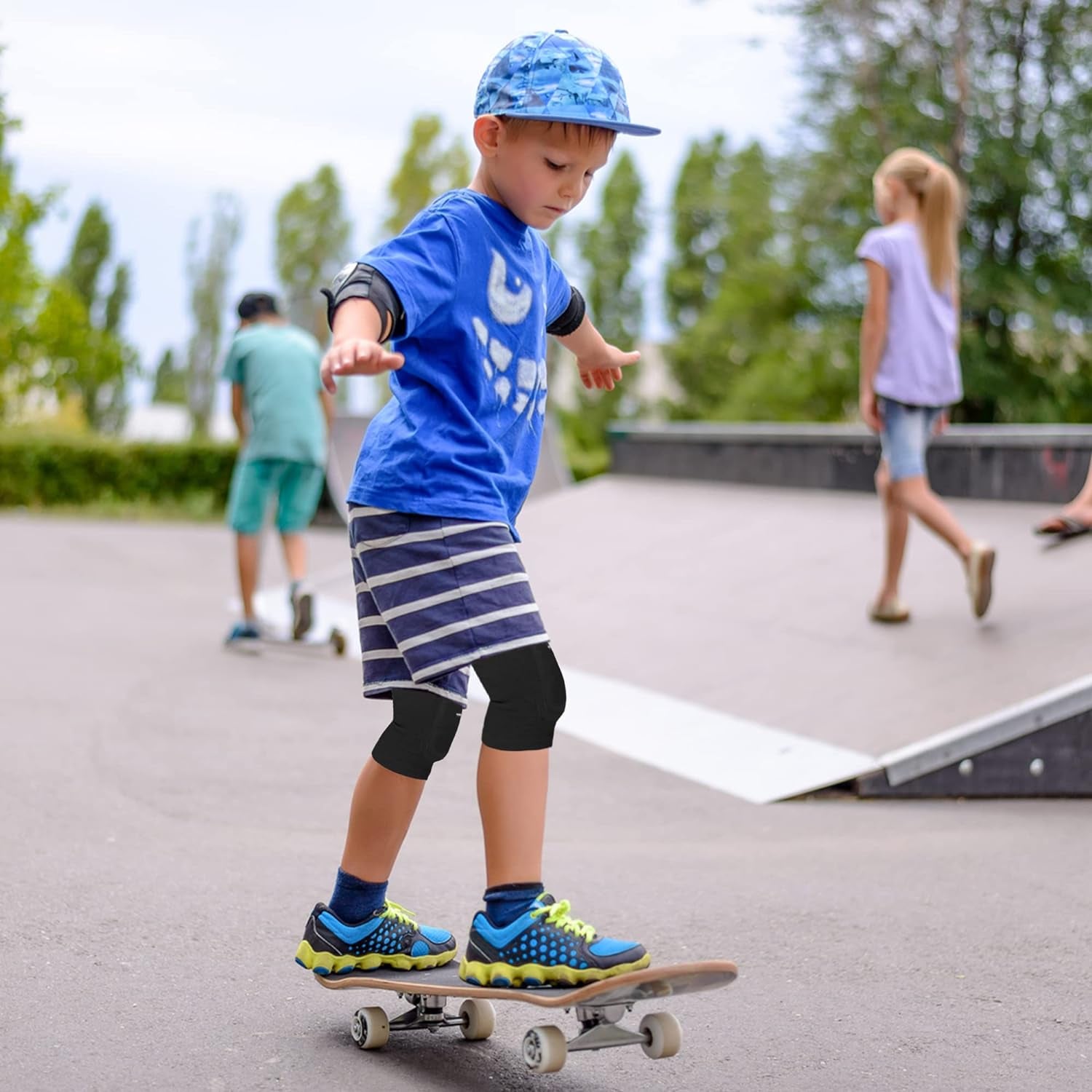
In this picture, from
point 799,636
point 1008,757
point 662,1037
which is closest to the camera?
point 662,1037

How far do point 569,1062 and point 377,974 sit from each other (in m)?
0.39

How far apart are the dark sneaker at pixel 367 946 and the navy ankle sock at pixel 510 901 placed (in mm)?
261

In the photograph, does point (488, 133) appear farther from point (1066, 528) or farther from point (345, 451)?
point (345, 451)

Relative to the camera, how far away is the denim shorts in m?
6.81

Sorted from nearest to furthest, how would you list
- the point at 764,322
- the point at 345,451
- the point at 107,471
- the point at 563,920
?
the point at 563,920 < the point at 345,451 < the point at 107,471 < the point at 764,322

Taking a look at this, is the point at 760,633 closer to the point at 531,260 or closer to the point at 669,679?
the point at 669,679

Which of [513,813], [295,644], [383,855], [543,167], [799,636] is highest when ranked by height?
[543,167]

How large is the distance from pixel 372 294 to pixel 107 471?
24.3 meters

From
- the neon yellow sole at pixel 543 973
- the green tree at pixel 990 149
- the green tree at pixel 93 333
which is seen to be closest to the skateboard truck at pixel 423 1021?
the neon yellow sole at pixel 543 973

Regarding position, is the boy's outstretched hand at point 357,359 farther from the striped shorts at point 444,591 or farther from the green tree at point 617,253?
the green tree at point 617,253

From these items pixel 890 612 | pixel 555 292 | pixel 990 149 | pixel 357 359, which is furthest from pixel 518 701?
pixel 990 149

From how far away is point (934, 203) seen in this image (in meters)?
7.14

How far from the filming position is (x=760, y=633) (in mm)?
7215

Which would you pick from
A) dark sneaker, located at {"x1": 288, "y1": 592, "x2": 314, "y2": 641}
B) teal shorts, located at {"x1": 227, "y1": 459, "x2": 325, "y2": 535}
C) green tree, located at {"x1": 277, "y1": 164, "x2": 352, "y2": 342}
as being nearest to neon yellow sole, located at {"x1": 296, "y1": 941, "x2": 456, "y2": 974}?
dark sneaker, located at {"x1": 288, "y1": 592, "x2": 314, "y2": 641}
